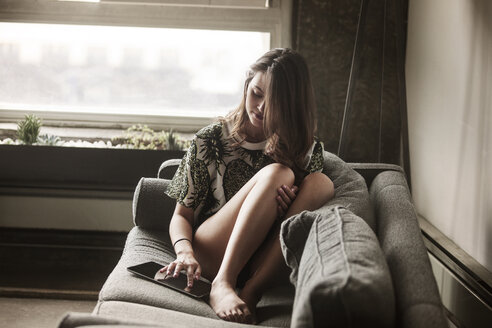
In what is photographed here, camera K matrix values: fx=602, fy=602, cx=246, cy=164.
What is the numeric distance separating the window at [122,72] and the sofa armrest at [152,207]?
4.24 feet

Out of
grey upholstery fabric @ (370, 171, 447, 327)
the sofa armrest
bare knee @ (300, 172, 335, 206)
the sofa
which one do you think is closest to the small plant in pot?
the sofa

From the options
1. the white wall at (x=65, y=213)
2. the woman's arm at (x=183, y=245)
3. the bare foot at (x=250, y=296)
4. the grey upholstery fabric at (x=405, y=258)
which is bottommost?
the white wall at (x=65, y=213)

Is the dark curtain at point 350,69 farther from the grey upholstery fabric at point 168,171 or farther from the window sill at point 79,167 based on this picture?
the grey upholstery fabric at point 168,171

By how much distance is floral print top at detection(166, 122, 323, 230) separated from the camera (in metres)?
2.19

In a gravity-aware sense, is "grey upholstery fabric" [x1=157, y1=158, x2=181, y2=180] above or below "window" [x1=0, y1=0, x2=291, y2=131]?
below

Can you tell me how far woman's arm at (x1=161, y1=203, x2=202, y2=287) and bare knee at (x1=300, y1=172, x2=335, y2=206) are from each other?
0.43 metres

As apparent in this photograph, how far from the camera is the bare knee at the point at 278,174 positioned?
1.98m

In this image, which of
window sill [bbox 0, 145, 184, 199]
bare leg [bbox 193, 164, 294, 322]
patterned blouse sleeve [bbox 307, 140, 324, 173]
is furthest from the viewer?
window sill [bbox 0, 145, 184, 199]

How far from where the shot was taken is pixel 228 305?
1.75 meters

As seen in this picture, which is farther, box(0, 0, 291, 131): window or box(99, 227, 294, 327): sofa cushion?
box(0, 0, 291, 131): window

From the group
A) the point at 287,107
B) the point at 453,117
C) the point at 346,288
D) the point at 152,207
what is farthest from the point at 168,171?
the point at 346,288

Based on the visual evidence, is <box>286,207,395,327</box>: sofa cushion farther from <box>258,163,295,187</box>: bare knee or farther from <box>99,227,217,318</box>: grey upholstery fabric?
<box>258,163,295,187</box>: bare knee

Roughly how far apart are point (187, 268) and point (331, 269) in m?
0.77

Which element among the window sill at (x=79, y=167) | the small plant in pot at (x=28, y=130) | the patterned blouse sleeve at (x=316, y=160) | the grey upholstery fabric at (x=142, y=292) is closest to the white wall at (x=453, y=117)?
the patterned blouse sleeve at (x=316, y=160)
